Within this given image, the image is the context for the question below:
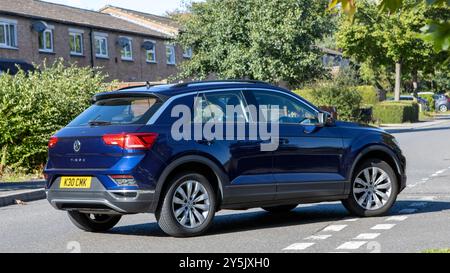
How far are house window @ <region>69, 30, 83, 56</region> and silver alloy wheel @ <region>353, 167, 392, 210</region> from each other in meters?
36.2

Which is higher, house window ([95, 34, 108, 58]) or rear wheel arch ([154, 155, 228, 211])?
house window ([95, 34, 108, 58])

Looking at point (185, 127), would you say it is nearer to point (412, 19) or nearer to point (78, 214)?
point (78, 214)

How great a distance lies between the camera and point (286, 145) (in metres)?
9.91

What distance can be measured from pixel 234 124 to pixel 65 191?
2.09 metres

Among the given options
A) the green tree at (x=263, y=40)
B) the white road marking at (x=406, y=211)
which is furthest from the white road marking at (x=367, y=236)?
the green tree at (x=263, y=40)

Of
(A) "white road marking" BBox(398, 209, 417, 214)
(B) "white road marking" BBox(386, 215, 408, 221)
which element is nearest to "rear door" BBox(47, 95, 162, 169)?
(B) "white road marking" BBox(386, 215, 408, 221)

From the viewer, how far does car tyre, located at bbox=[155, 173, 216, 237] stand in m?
9.05

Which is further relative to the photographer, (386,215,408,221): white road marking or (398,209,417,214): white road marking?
(398,209,417,214): white road marking

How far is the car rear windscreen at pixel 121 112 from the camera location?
9224 mm

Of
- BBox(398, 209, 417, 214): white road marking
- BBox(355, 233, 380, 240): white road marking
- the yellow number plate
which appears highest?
the yellow number plate

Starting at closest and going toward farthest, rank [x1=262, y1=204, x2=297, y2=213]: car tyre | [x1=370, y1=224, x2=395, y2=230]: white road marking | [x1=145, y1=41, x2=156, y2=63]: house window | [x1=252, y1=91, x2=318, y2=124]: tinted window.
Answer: [x1=370, y1=224, x2=395, y2=230]: white road marking → [x1=252, y1=91, x2=318, y2=124]: tinted window → [x1=262, y1=204, x2=297, y2=213]: car tyre → [x1=145, y1=41, x2=156, y2=63]: house window

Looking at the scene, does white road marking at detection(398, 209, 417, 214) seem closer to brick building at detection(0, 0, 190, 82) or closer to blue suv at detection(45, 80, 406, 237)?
blue suv at detection(45, 80, 406, 237)
